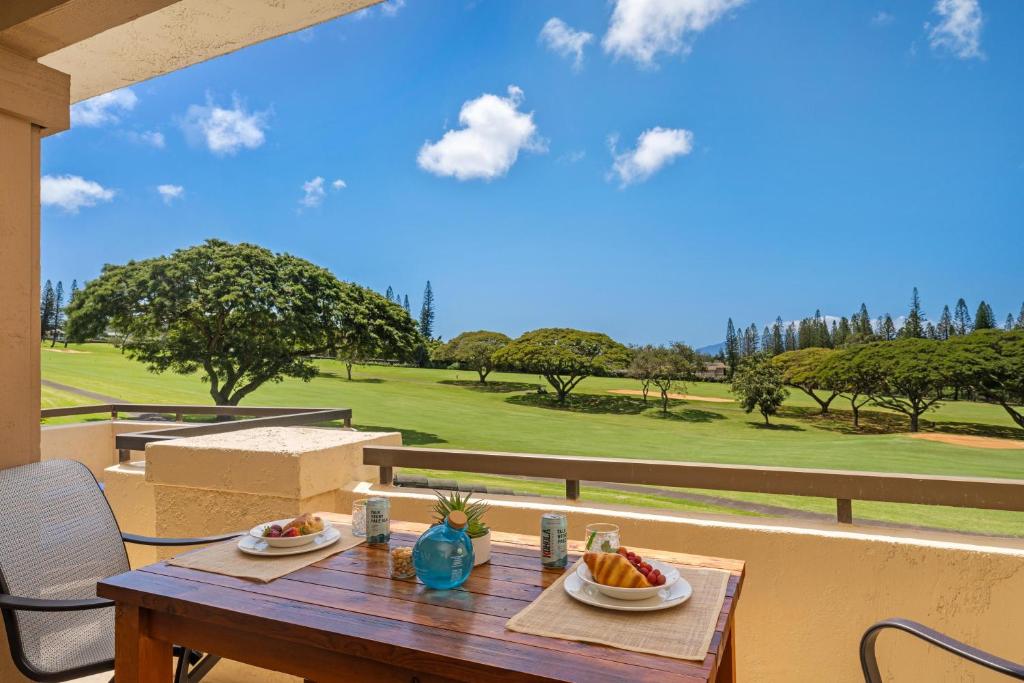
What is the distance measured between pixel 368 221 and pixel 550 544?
46.2m

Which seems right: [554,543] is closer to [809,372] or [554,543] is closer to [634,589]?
[634,589]

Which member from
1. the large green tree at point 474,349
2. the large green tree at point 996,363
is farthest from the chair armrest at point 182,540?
the large green tree at point 474,349

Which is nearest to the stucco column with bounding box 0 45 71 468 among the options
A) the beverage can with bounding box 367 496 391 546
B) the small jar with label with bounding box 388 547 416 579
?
the beverage can with bounding box 367 496 391 546

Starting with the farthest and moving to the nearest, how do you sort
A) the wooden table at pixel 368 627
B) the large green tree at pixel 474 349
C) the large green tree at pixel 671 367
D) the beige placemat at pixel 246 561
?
the large green tree at pixel 474 349
the large green tree at pixel 671 367
the beige placemat at pixel 246 561
the wooden table at pixel 368 627

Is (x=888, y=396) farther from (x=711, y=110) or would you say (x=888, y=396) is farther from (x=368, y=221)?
(x=368, y=221)

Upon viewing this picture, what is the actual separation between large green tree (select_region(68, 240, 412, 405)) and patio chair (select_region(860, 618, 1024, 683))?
19.4 m

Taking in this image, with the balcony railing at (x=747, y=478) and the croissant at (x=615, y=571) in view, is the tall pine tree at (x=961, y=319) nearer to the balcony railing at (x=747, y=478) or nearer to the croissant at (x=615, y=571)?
the balcony railing at (x=747, y=478)

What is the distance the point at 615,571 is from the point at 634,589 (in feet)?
0.17

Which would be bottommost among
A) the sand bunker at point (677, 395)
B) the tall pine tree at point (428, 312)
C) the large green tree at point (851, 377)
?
the sand bunker at point (677, 395)

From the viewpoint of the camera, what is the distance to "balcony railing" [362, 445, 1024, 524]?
5.61 feet

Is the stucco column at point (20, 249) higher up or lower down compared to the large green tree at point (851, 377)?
higher up

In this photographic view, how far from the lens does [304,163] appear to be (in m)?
44.6

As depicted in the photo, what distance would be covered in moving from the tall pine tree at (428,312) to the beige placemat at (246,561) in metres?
30.0

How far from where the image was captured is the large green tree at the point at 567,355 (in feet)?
97.5
